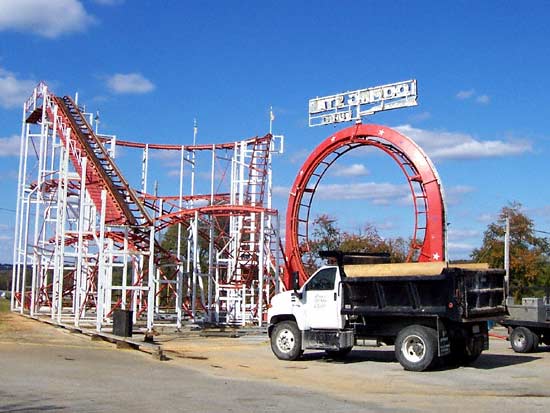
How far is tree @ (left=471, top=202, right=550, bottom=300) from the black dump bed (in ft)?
107

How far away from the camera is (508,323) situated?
2228 centimetres

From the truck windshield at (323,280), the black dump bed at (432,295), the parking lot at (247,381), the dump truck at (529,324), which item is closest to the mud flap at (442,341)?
the black dump bed at (432,295)

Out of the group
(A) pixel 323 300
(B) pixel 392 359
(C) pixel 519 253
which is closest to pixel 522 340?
(B) pixel 392 359

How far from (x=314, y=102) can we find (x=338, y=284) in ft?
60.7

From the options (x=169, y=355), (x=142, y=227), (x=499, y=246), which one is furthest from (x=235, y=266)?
(x=499, y=246)

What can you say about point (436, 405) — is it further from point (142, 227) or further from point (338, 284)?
point (142, 227)

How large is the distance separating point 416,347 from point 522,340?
21.3 feet

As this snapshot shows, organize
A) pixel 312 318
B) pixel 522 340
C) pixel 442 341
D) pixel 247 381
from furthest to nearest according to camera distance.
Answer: pixel 522 340 < pixel 312 318 < pixel 442 341 < pixel 247 381

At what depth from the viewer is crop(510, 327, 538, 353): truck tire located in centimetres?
2203

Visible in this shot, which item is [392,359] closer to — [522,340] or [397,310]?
[397,310]

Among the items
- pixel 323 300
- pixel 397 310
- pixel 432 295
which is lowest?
pixel 397 310

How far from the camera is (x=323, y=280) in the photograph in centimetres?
1927

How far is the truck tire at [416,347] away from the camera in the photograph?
16938mm

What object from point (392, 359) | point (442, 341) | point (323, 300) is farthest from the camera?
point (392, 359)
